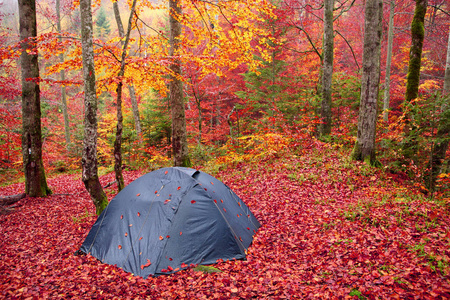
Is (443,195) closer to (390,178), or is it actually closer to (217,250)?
(390,178)

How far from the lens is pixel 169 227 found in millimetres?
4852

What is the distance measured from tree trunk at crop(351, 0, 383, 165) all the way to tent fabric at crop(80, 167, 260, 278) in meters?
5.11

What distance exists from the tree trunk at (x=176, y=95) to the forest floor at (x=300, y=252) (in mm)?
3249

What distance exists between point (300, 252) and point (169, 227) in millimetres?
2564

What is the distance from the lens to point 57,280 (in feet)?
13.8

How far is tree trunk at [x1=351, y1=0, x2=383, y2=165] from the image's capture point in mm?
7887

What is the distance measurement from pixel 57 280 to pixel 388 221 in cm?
609

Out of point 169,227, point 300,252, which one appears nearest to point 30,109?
point 169,227

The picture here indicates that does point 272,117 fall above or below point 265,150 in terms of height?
above

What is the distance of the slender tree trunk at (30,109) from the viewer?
26.8 feet

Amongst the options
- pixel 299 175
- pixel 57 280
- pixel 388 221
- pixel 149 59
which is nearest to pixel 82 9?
pixel 149 59

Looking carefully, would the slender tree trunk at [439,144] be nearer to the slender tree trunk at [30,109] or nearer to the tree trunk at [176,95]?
the tree trunk at [176,95]

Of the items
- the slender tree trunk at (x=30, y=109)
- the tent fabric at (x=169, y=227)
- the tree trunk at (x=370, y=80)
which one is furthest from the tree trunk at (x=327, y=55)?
the slender tree trunk at (x=30, y=109)

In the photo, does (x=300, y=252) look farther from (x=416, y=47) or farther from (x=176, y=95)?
(x=416, y=47)
